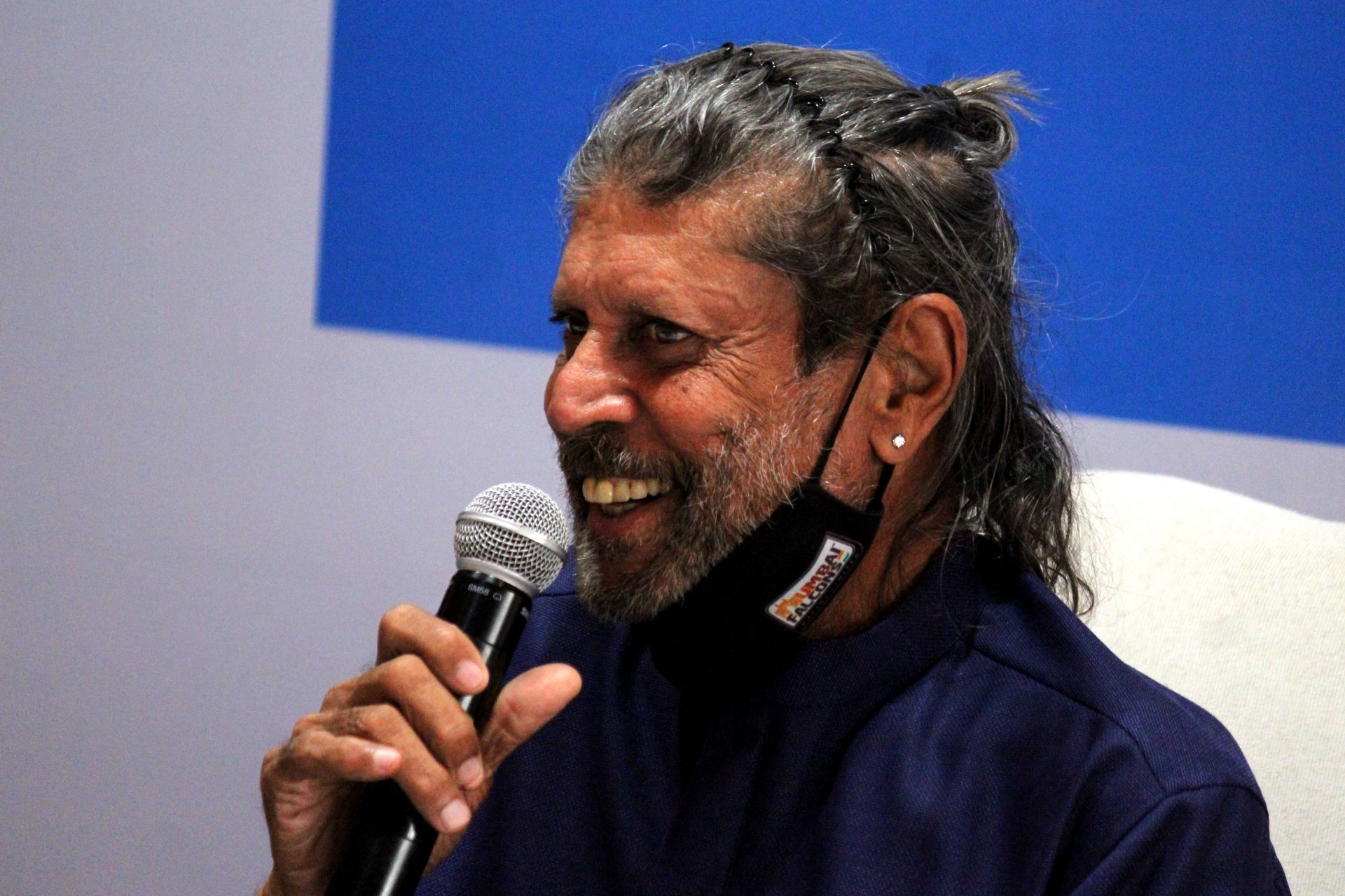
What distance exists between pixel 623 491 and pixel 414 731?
0.33 metres

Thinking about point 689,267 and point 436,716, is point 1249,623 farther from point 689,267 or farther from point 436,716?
point 436,716

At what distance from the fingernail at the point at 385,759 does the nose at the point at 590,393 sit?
0.35 metres

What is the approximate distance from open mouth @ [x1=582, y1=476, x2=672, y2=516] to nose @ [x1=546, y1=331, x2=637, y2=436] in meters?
0.05

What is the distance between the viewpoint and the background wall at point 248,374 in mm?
1946

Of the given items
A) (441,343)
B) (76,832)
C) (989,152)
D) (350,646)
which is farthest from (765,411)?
(76,832)

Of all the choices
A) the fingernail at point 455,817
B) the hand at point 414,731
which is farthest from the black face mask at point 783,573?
the fingernail at point 455,817

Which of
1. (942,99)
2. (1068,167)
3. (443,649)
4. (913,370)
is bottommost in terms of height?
(443,649)

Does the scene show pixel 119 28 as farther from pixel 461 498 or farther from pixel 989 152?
pixel 989 152

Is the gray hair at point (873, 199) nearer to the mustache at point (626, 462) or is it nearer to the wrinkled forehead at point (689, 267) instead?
the wrinkled forehead at point (689, 267)

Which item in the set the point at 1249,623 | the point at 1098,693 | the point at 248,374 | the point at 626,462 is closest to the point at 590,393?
the point at 626,462

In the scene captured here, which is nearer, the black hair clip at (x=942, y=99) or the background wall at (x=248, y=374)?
the black hair clip at (x=942, y=99)

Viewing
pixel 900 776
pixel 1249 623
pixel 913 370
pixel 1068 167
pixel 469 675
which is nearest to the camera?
pixel 469 675

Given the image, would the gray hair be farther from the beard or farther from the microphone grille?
the microphone grille

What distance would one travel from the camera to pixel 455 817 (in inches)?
31.2
